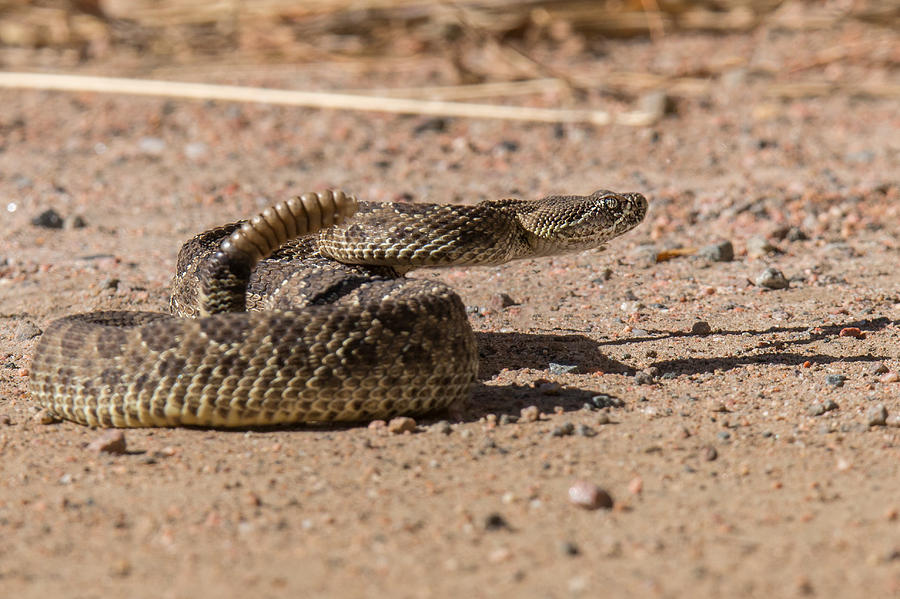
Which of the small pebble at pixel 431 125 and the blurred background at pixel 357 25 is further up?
the blurred background at pixel 357 25

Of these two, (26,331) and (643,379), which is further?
(26,331)

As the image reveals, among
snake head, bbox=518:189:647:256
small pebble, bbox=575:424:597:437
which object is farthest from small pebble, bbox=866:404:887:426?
snake head, bbox=518:189:647:256

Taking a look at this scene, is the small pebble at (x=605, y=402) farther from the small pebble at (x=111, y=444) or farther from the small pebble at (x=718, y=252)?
the small pebble at (x=718, y=252)

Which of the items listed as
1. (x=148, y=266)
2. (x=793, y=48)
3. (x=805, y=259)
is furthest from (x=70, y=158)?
(x=793, y=48)

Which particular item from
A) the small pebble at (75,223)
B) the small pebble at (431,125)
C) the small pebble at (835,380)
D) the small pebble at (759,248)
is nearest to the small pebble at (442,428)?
the small pebble at (835,380)

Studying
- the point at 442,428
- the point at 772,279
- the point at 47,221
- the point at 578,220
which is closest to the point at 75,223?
the point at 47,221

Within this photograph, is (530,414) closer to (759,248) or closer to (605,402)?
(605,402)

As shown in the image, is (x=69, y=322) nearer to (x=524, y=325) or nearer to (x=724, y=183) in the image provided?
(x=524, y=325)
